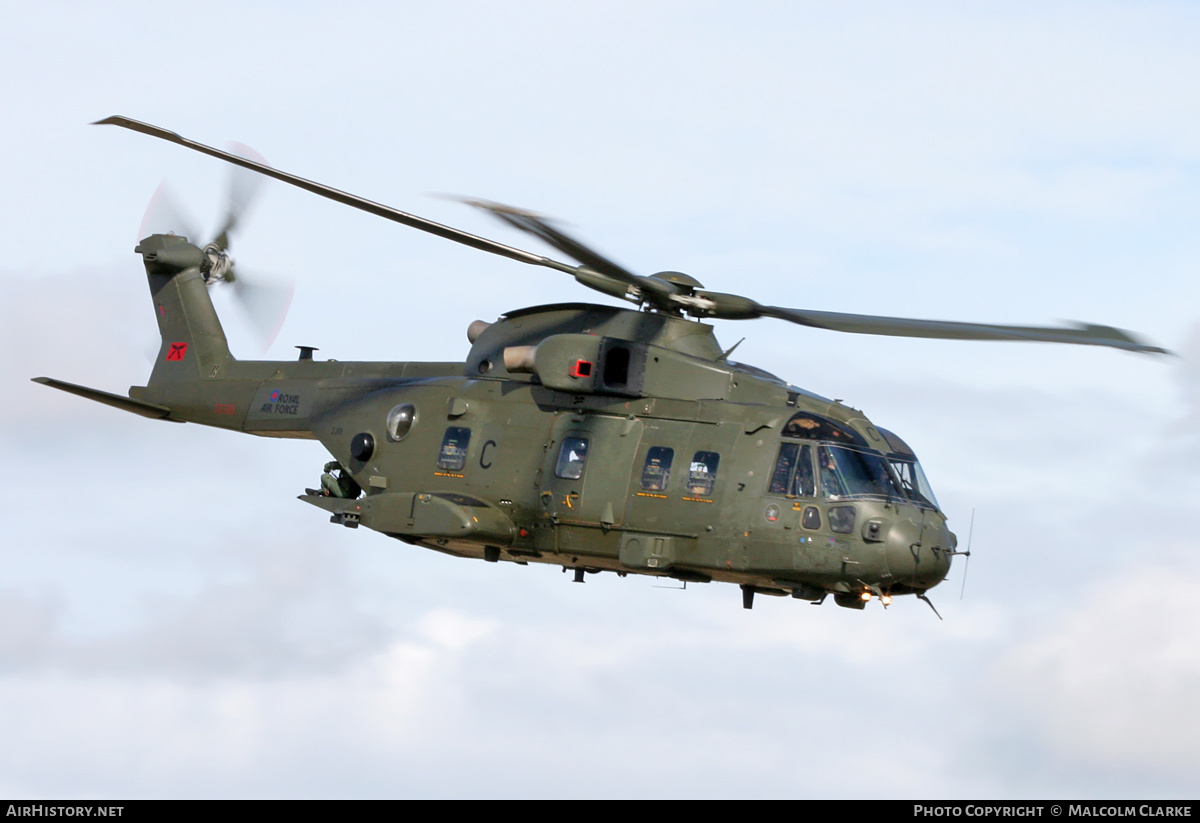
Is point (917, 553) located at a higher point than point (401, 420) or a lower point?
lower

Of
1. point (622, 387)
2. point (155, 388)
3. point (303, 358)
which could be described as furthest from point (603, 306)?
point (155, 388)

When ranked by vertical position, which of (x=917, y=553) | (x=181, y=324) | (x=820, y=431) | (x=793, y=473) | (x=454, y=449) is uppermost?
(x=181, y=324)

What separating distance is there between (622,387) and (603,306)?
1309 millimetres

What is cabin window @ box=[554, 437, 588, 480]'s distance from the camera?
1941 cm

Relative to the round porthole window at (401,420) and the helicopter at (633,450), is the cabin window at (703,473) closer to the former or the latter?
the helicopter at (633,450)

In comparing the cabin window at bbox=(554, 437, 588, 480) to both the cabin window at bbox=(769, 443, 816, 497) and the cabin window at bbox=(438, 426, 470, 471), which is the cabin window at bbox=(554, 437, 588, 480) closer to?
the cabin window at bbox=(438, 426, 470, 471)

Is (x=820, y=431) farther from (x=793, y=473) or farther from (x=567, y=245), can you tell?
(x=567, y=245)

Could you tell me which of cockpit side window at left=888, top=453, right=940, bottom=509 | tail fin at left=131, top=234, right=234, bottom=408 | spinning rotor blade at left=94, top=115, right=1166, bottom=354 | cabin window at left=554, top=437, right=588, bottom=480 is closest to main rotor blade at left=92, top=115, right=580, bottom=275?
spinning rotor blade at left=94, top=115, right=1166, bottom=354

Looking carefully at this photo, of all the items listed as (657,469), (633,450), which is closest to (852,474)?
(657,469)

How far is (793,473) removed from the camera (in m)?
18.4

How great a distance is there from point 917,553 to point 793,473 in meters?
1.76

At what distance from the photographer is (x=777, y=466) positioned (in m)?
18.4

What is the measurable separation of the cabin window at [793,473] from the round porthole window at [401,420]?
5.50 metres

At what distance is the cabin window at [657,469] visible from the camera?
18.9 meters
